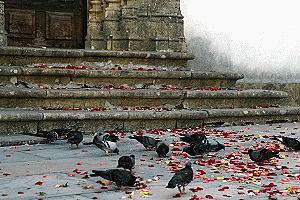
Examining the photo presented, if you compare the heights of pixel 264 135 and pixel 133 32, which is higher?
pixel 133 32

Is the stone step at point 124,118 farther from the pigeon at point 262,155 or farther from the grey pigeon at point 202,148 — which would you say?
the pigeon at point 262,155

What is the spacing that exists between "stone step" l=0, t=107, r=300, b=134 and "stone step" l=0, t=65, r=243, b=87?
0.75 meters

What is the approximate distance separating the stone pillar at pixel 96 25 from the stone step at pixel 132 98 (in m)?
2.38

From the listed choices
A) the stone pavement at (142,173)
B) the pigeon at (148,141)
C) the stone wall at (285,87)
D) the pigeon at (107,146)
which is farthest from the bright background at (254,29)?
the pigeon at (107,146)

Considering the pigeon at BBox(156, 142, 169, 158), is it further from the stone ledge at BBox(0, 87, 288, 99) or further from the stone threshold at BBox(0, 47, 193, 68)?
the stone threshold at BBox(0, 47, 193, 68)

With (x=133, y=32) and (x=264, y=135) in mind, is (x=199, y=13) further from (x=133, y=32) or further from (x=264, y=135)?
(x=264, y=135)

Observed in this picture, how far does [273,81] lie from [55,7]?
13.7 feet

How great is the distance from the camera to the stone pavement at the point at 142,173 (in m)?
4.96

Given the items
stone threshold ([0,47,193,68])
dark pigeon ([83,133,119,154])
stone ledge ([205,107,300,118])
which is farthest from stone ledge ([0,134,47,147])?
stone ledge ([205,107,300,118])

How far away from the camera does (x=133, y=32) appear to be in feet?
37.9

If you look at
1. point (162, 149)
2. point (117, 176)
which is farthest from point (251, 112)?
point (117, 176)

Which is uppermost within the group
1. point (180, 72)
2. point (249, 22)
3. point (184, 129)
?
point (249, 22)

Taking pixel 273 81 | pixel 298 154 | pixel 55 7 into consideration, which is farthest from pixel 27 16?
pixel 298 154

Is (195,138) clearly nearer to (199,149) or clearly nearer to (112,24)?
(199,149)
